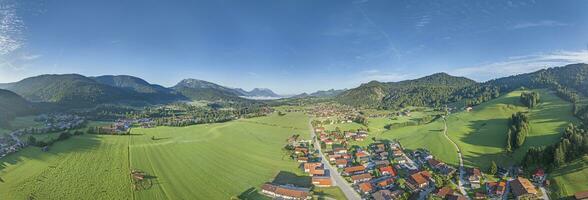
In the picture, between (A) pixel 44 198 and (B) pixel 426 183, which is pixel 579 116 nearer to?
(B) pixel 426 183

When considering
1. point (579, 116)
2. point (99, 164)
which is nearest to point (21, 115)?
point (99, 164)

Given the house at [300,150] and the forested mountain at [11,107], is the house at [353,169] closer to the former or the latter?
the house at [300,150]

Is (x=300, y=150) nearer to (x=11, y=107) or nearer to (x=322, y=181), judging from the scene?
(x=322, y=181)

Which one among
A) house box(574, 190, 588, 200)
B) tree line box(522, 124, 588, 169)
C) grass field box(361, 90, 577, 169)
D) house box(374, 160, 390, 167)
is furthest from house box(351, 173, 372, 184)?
tree line box(522, 124, 588, 169)

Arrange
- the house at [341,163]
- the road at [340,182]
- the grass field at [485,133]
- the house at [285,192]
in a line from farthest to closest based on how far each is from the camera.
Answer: the grass field at [485,133]
the house at [341,163]
the road at [340,182]
the house at [285,192]

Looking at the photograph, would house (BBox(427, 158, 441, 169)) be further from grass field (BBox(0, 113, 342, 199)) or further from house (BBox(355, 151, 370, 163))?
grass field (BBox(0, 113, 342, 199))

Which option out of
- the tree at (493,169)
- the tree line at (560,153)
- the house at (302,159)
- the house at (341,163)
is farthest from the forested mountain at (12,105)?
the tree line at (560,153)

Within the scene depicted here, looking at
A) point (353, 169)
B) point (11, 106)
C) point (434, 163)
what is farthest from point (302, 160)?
point (11, 106)

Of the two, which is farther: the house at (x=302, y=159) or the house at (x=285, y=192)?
the house at (x=302, y=159)
